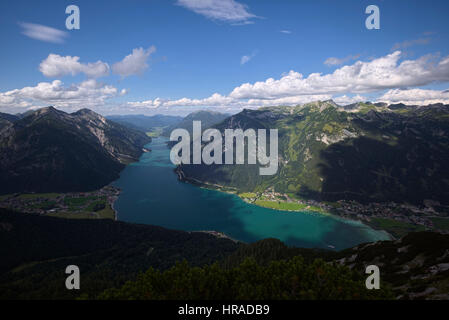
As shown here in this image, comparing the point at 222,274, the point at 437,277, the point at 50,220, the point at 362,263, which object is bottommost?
the point at 50,220

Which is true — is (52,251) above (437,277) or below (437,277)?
below

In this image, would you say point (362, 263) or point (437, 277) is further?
point (362, 263)

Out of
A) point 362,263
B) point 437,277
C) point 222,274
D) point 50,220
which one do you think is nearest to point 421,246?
point 362,263
